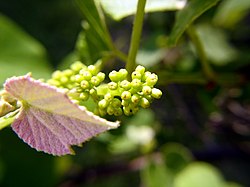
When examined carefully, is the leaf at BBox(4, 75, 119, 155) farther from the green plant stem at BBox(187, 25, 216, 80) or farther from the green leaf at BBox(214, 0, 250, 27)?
the green leaf at BBox(214, 0, 250, 27)

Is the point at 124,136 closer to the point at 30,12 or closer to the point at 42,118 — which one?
the point at 42,118

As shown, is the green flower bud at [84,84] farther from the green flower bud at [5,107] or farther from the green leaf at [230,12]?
the green leaf at [230,12]

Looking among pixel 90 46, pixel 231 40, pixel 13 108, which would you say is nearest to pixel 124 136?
pixel 231 40

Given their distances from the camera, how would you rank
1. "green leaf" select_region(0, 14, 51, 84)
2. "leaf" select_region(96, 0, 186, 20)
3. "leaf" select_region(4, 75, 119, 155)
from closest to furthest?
"leaf" select_region(4, 75, 119, 155)
"leaf" select_region(96, 0, 186, 20)
"green leaf" select_region(0, 14, 51, 84)

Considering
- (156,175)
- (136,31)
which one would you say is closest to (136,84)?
(136,31)

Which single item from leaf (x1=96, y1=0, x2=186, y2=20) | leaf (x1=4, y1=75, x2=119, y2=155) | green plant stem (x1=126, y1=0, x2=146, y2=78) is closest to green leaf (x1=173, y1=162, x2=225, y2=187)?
leaf (x1=96, y1=0, x2=186, y2=20)
